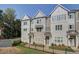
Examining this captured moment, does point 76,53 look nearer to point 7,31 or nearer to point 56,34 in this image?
point 56,34

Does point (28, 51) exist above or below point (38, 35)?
below

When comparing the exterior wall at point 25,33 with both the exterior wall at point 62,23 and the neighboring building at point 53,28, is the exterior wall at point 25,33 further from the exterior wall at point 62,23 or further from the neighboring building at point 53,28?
the exterior wall at point 62,23

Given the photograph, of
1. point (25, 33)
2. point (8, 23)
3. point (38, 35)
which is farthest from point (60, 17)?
point (8, 23)

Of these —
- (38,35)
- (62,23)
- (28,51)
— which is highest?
(62,23)

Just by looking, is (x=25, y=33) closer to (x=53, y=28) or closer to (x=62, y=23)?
(x=53, y=28)

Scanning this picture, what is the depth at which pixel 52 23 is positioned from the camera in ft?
12.7

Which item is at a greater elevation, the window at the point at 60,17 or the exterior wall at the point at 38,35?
the window at the point at 60,17

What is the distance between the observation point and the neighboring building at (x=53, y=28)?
150 inches

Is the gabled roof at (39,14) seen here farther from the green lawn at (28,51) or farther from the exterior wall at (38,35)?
the green lawn at (28,51)

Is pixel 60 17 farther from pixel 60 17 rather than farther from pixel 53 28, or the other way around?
pixel 53 28

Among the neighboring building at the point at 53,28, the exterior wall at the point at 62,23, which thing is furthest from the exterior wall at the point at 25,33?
the exterior wall at the point at 62,23

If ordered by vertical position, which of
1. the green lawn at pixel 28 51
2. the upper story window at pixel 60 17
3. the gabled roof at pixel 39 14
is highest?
the gabled roof at pixel 39 14

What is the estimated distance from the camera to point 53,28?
152 inches
